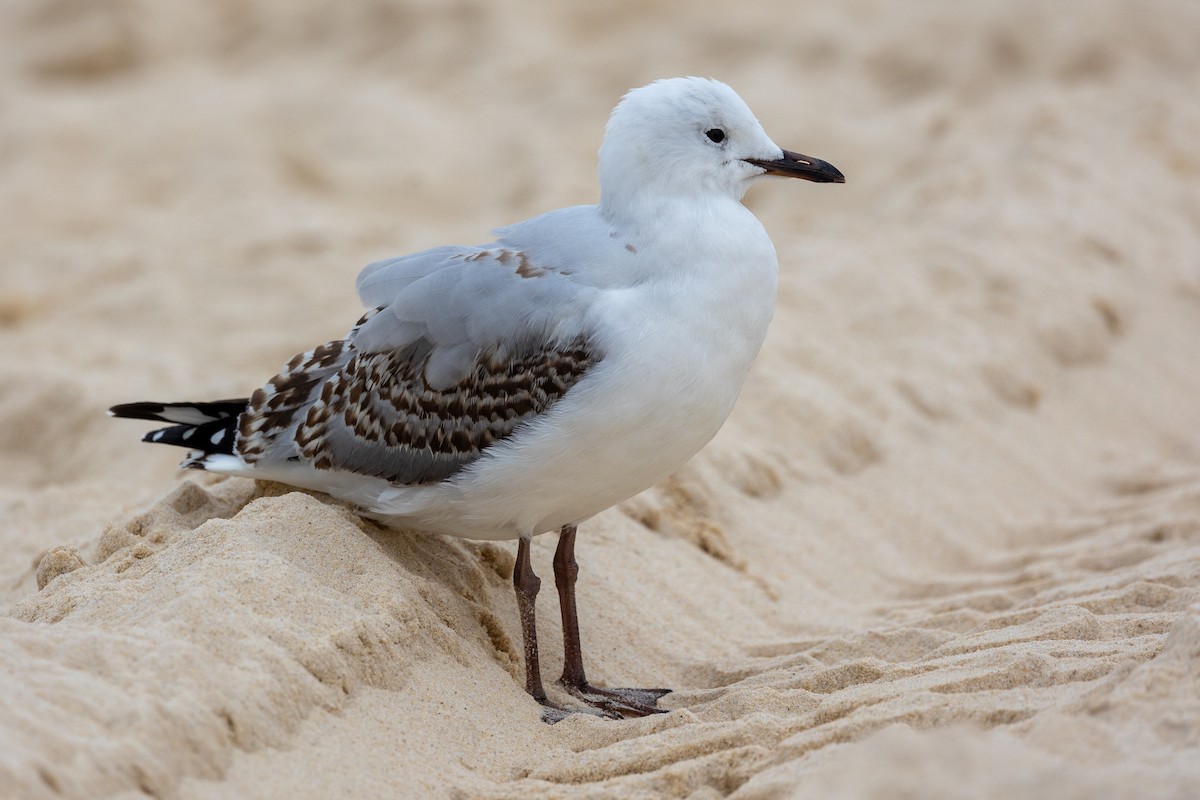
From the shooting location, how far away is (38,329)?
7062 millimetres

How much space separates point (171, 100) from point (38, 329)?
3470 mm

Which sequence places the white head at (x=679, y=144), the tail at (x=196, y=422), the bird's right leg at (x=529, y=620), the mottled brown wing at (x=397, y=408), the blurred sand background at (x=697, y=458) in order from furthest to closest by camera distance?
the tail at (x=196, y=422), the white head at (x=679, y=144), the bird's right leg at (x=529, y=620), the mottled brown wing at (x=397, y=408), the blurred sand background at (x=697, y=458)

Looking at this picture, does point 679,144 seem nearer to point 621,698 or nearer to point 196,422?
point 621,698

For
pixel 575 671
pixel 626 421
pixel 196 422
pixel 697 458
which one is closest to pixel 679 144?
pixel 626 421

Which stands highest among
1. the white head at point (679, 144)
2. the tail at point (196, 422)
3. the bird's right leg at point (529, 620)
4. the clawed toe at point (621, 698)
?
the white head at point (679, 144)

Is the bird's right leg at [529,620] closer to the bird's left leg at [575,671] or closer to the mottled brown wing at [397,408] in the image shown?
the bird's left leg at [575,671]

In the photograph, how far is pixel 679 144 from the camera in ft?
11.8

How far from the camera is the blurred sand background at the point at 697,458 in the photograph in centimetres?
268

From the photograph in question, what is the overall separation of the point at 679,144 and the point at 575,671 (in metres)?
1.43

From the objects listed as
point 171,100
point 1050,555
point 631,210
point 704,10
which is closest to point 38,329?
point 171,100

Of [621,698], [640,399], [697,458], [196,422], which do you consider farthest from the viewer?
[697,458]

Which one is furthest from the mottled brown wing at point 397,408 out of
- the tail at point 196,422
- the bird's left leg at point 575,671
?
the bird's left leg at point 575,671

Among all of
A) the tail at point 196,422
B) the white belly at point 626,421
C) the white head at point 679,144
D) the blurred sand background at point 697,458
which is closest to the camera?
the blurred sand background at point 697,458

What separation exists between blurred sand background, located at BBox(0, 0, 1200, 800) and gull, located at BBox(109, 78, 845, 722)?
20 centimetres
